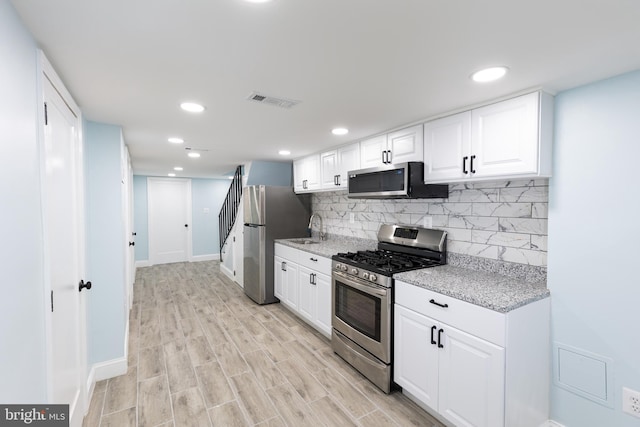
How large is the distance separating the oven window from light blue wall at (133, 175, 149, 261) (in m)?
6.05

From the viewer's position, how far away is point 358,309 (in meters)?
2.62

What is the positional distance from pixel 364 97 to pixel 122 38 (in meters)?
1.37

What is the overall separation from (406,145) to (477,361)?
1768 millimetres

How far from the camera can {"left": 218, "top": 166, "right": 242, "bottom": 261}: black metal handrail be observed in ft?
18.4

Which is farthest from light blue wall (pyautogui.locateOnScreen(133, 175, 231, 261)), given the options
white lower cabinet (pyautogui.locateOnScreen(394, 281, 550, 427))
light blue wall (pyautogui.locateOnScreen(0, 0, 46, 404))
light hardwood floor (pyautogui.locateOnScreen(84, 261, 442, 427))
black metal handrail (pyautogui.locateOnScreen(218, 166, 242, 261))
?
white lower cabinet (pyautogui.locateOnScreen(394, 281, 550, 427))

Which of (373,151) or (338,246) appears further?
(338,246)

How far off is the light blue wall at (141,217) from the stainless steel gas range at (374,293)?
5.98 meters

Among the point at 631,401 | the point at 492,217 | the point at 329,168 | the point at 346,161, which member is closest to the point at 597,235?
the point at 492,217

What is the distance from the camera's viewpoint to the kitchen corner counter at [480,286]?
1701 millimetres

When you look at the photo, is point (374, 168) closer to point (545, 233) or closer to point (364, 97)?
point (364, 97)

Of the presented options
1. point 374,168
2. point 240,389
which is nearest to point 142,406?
point 240,389

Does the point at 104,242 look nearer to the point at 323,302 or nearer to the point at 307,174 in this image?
the point at 323,302

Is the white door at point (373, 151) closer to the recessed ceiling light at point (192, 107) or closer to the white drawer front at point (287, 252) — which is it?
the white drawer front at point (287, 252)

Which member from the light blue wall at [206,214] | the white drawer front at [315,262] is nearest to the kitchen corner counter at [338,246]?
the white drawer front at [315,262]
